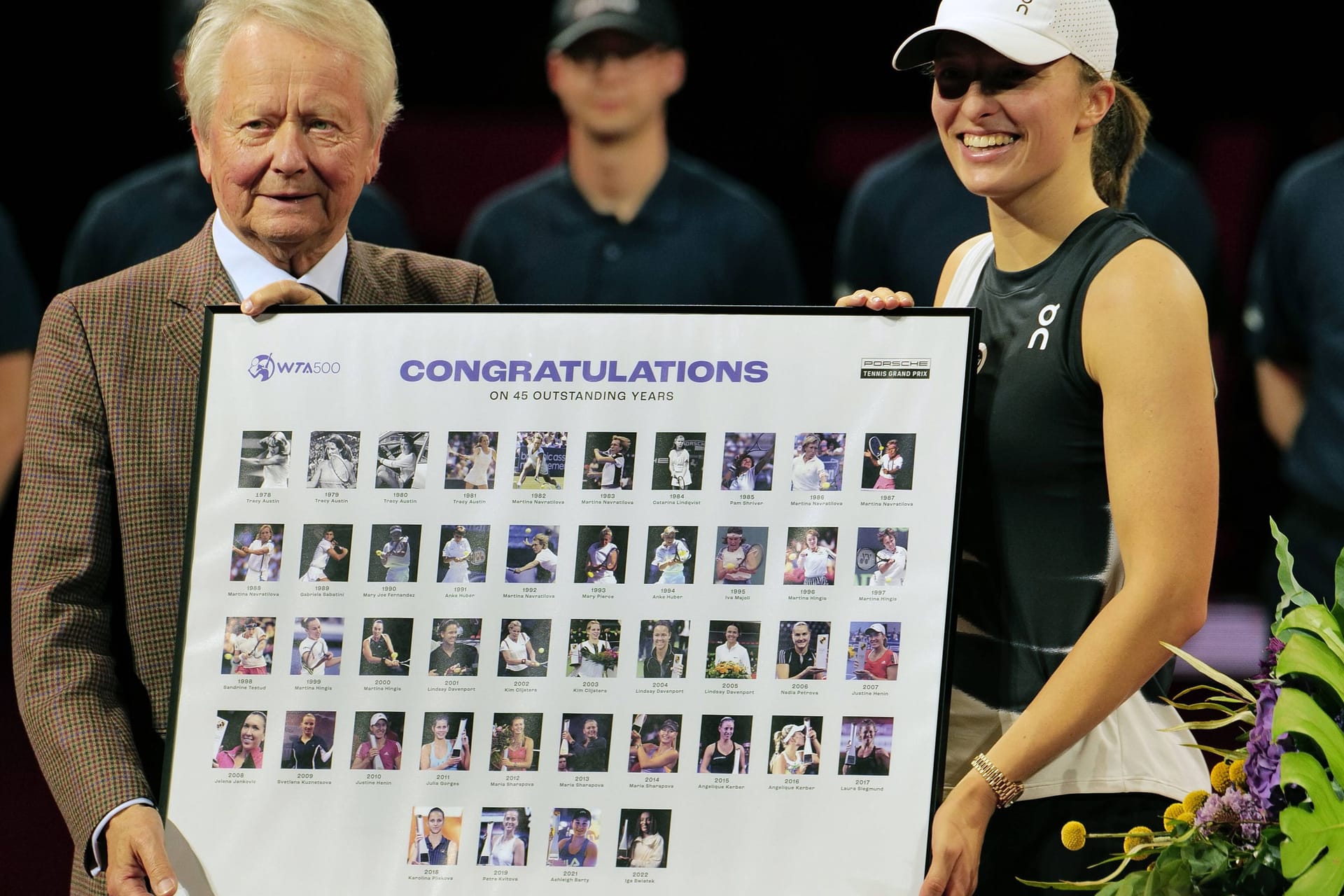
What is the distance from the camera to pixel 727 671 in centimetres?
197

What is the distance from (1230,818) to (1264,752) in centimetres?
11

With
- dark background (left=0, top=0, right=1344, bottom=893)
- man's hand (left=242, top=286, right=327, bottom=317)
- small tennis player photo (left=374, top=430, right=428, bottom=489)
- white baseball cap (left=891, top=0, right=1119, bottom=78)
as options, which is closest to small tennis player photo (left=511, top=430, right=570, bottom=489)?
small tennis player photo (left=374, top=430, right=428, bottom=489)

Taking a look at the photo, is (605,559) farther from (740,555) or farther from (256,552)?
(256,552)

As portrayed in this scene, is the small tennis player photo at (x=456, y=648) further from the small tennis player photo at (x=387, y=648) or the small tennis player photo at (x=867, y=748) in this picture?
the small tennis player photo at (x=867, y=748)

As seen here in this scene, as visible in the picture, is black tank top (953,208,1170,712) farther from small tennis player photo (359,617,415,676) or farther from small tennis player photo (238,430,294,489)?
small tennis player photo (238,430,294,489)

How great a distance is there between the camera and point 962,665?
207 centimetres

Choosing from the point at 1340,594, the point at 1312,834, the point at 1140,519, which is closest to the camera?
the point at 1312,834

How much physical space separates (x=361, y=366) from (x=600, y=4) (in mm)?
2513

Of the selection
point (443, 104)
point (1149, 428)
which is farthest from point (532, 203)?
point (1149, 428)

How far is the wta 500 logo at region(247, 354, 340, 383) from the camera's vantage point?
6.64ft

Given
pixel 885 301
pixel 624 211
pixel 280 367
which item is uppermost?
pixel 624 211

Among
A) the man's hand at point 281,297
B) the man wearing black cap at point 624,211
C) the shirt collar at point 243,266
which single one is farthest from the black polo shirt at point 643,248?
the man's hand at point 281,297

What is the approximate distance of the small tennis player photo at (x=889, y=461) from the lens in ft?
6.42

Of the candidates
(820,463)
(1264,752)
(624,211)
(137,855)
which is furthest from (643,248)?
(1264,752)
